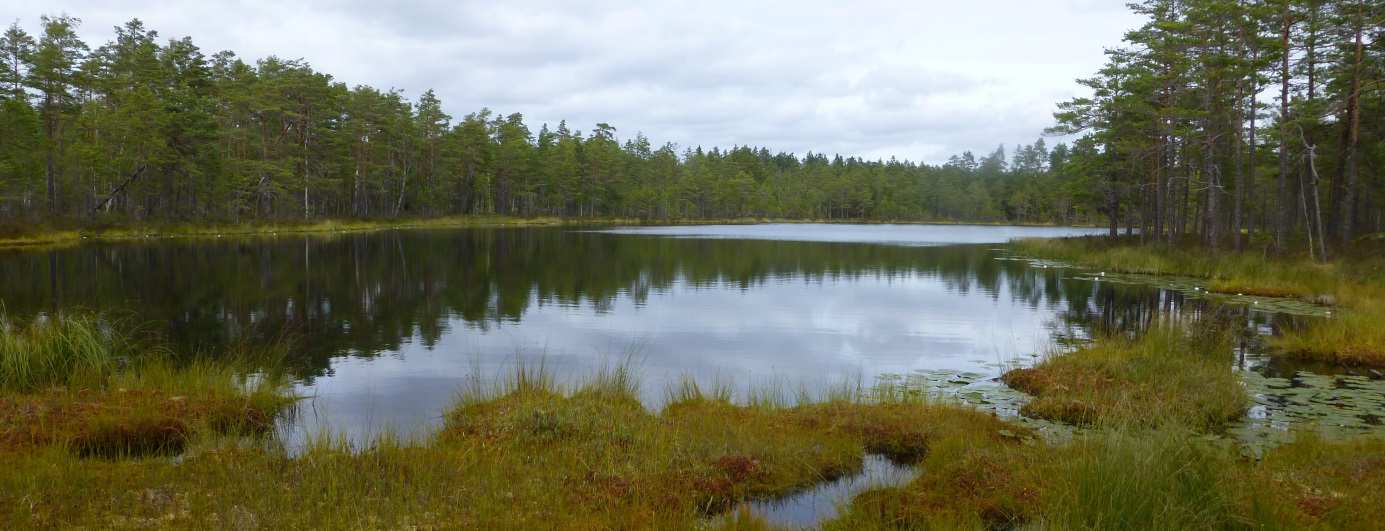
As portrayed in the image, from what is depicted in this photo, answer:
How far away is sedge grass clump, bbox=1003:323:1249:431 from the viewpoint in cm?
1022

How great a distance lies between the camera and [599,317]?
22.8m

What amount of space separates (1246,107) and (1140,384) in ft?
116

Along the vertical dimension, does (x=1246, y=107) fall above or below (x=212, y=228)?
above

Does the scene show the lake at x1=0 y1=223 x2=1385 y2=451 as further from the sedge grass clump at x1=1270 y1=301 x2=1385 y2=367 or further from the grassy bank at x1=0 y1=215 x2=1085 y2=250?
the grassy bank at x1=0 y1=215 x2=1085 y2=250

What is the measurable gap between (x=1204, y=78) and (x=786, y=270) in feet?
68.5

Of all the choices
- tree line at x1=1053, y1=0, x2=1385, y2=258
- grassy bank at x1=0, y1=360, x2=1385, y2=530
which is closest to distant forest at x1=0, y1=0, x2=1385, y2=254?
tree line at x1=1053, y1=0, x2=1385, y2=258

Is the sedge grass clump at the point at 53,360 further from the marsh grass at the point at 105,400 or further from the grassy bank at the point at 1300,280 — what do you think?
the grassy bank at the point at 1300,280

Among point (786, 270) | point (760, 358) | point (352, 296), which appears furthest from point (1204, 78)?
point (352, 296)

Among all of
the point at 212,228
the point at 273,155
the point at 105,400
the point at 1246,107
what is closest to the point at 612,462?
the point at 105,400

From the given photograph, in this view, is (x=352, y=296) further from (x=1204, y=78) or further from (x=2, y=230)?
(x=1204, y=78)

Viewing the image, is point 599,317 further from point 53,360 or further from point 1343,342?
point 1343,342

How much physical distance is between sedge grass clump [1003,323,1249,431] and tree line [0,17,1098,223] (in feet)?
140

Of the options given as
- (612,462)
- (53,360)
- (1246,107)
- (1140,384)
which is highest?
(1246,107)

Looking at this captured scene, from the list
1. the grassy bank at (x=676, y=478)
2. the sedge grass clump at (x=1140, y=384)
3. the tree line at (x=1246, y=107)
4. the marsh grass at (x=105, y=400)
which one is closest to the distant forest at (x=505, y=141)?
the tree line at (x=1246, y=107)
